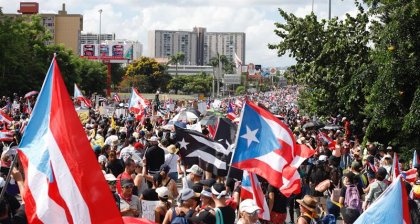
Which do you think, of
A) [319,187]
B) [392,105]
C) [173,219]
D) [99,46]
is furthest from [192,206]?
[99,46]

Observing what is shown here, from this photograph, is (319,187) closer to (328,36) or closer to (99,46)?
(328,36)

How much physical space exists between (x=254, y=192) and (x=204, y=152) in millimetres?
2532

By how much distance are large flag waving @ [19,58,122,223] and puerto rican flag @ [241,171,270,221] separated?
13.0ft

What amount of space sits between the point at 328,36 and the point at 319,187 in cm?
1613

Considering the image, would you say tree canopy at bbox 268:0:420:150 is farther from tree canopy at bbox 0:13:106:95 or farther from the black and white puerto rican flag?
tree canopy at bbox 0:13:106:95

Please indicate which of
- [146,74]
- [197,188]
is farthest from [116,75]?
[197,188]

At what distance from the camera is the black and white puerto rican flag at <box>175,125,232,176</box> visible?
41.4 ft

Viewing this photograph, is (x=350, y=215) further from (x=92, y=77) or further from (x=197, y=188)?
(x=92, y=77)

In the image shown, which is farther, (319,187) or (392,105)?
(392,105)

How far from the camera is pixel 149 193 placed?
32.7ft

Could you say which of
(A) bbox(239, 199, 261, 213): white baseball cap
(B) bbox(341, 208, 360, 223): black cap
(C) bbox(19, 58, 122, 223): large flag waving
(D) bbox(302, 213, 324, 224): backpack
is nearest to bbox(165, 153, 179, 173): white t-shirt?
(D) bbox(302, 213, 324, 224): backpack

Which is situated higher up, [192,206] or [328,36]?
[328,36]

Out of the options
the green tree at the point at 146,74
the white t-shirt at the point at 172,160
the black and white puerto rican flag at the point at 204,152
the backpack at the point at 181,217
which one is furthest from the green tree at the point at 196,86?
the backpack at the point at 181,217

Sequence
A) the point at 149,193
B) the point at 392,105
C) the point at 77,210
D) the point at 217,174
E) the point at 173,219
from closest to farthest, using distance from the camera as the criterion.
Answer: the point at 77,210 < the point at 173,219 < the point at 149,193 < the point at 217,174 < the point at 392,105
